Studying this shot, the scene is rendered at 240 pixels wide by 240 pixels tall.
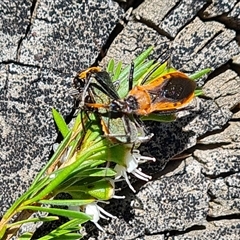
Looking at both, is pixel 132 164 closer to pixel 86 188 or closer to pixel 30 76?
pixel 86 188

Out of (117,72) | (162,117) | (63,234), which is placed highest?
(117,72)

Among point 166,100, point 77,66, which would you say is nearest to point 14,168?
point 77,66

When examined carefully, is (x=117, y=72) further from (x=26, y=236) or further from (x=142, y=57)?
(x=26, y=236)

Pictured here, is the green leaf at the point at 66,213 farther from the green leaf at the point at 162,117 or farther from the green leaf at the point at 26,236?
the green leaf at the point at 162,117

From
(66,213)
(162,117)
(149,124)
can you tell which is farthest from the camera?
(149,124)

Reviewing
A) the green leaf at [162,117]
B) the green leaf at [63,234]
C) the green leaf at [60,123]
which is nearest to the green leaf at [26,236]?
the green leaf at [63,234]

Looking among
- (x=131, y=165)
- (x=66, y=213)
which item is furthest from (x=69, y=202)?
(x=131, y=165)
